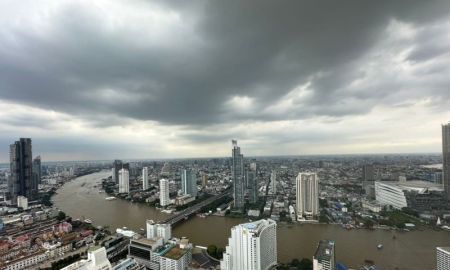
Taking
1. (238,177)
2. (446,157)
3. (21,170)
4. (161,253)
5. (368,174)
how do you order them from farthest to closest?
(368,174) < (21,170) < (238,177) < (446,157) < (161,253)

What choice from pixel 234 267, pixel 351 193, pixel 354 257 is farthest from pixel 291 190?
pixel 234 267

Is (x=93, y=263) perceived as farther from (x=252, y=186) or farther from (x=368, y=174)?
(x=368, y=174)

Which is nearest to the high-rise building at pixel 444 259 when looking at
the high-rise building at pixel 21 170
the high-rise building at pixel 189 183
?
the high-rise building at pixel 189 183

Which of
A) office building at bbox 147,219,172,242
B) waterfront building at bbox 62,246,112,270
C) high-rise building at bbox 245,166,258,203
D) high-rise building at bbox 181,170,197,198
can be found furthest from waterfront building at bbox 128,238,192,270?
high-rise building at bbox 181,170,197,198

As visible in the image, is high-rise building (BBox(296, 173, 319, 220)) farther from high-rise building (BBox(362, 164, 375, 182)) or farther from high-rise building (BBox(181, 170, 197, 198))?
high-rise building (BBox(362, 164, 375, 182))

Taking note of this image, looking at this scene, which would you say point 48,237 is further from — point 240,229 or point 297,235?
point 297,235

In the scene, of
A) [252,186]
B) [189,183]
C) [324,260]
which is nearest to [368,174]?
[252,186]
